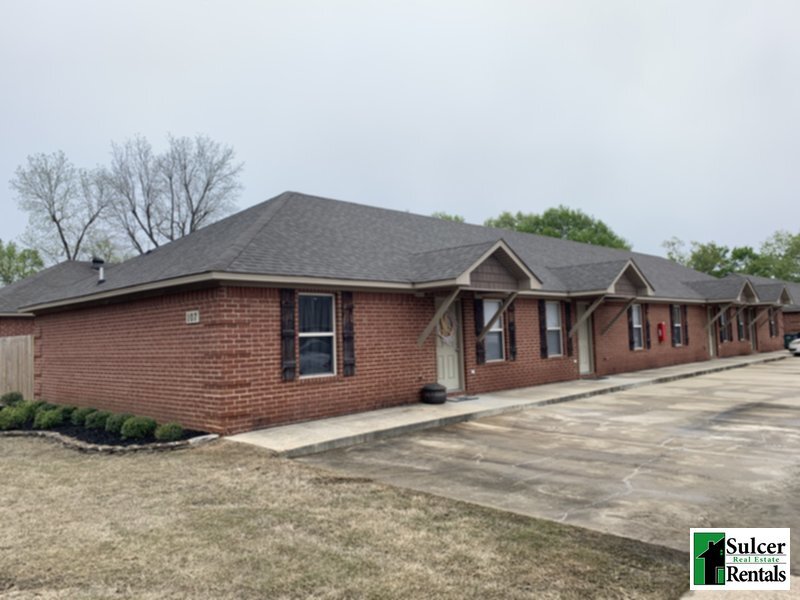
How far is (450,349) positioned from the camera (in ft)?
42.3

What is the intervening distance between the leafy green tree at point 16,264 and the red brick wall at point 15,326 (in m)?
29.1

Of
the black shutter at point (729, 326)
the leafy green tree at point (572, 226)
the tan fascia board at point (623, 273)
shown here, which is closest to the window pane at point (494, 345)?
the tan fascia board at point (623, 273)

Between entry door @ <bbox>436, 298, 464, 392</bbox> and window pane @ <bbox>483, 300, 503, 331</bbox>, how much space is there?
936 millimetres

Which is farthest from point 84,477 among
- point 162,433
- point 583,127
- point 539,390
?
point 583,127

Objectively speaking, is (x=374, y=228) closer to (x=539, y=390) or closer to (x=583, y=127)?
(x=539, y=390)

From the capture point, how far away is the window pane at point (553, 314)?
15.9 meters

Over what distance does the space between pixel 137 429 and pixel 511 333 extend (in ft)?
30.5

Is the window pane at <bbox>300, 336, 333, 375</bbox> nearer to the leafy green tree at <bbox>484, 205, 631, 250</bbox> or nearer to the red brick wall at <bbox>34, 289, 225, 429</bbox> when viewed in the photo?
the red brick wall at <bbox>34, 289, 225, 429</bbox>

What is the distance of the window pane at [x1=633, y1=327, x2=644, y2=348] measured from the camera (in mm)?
19462

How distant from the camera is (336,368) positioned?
10258mm

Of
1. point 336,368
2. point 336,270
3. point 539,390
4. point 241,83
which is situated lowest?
point 539,390

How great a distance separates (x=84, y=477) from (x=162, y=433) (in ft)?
6.03

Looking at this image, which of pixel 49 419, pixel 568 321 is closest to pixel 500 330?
pixel 568 321

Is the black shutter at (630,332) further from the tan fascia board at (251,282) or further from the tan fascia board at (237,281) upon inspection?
the tan fascia board at (237,281)
